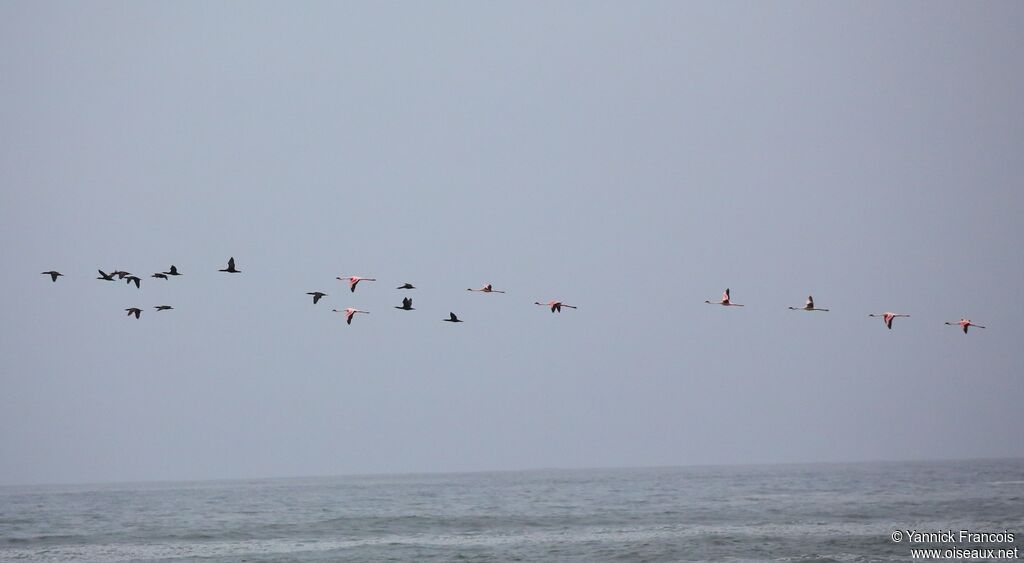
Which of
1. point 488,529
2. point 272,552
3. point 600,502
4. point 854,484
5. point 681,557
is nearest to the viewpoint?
point 681,557

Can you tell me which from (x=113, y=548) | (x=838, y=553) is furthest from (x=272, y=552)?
(x=838, y=553)

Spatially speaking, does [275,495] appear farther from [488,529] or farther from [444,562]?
[444,562]

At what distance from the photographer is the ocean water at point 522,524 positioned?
165ft

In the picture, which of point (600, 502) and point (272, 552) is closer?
point (272, 552)

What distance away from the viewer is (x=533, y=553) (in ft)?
164

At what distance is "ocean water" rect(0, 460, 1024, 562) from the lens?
1976 inches

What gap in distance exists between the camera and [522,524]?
6322 centimetres

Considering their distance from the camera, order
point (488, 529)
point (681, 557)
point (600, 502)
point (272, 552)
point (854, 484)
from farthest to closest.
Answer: point (854, 484) < point (600, 502) < point (488, 529) < point (272, 552) < point (681, 557)

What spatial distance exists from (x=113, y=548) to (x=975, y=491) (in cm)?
5456

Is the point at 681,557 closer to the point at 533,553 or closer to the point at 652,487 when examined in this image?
the point at 533,553

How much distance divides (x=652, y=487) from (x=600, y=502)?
74.8ft

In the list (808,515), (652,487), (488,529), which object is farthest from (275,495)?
(808,515)

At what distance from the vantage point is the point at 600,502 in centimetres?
8025

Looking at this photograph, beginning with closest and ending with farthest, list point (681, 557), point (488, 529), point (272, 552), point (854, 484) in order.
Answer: point (681, 557) < point (272, 552) < point (488, 529) < point (854, 484)
